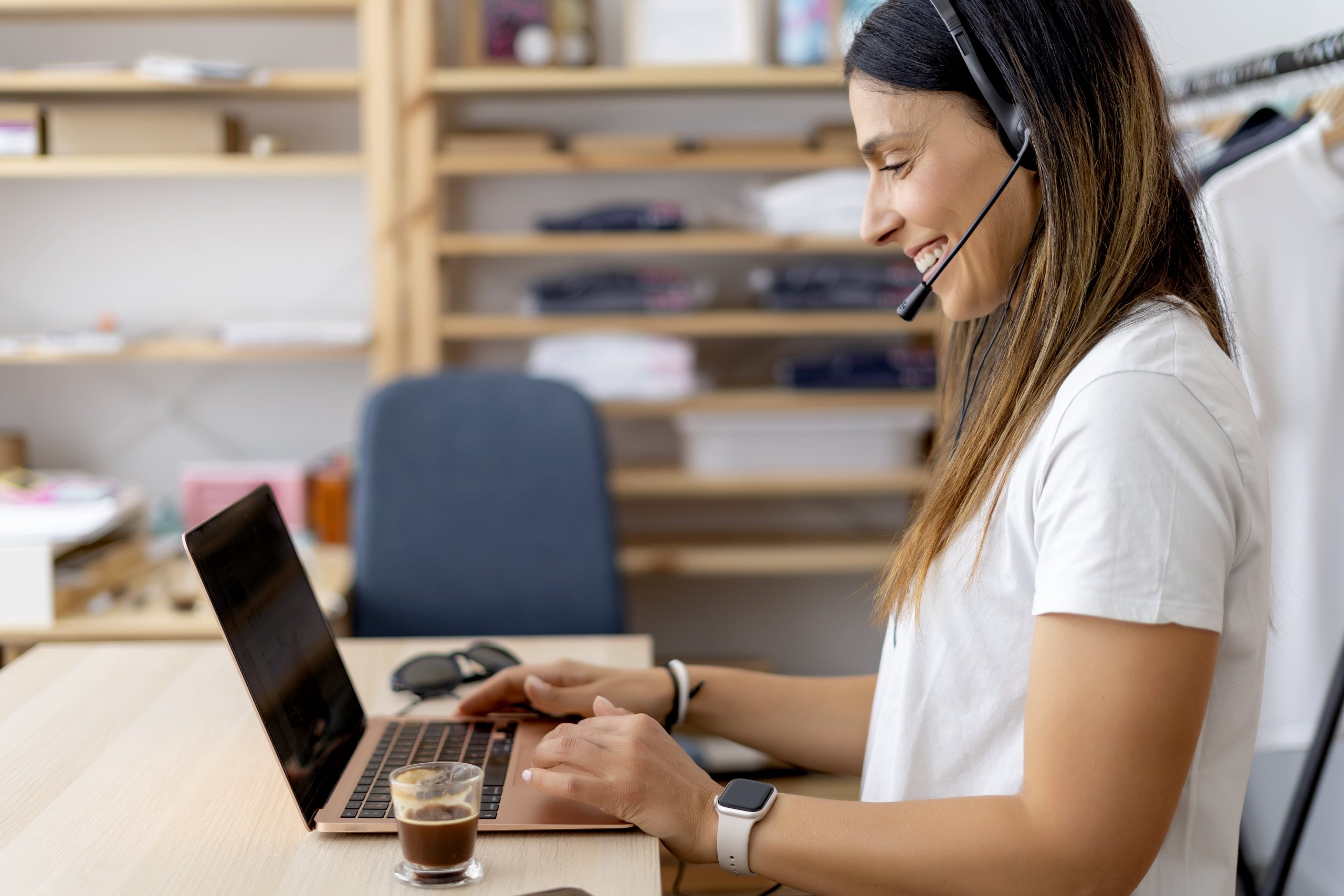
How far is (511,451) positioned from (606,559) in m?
0.26

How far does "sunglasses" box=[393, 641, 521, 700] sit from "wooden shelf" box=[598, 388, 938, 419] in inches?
43.6

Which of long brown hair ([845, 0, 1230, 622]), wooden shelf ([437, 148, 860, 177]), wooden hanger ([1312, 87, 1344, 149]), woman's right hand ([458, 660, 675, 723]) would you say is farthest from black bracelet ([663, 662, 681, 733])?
wooden shelf ([437, 148, 860, 177])

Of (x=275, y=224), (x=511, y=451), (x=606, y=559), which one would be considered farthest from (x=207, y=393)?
(x=606, y=559)

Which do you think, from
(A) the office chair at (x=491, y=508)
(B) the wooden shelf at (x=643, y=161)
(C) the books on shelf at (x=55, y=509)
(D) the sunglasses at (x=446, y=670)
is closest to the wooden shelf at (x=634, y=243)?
(B) the wooden shelf at (x=643, y=161)

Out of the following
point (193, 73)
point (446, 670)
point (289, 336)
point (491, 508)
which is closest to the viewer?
point (446, 670)

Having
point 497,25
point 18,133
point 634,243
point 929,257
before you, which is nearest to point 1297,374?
point 929,257

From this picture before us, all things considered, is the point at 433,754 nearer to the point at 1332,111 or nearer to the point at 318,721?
the point at 318,721

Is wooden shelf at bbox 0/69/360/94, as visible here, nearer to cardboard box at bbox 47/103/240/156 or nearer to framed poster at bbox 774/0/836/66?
cardboard box at bbox 47/103/240/156

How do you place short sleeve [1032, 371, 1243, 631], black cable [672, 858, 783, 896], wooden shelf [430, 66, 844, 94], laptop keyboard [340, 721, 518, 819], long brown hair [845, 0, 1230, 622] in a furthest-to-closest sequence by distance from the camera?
wooden shelf [430, 66, 844, 94] → black cable [672, 858, 783, 896] → laptop keyboard [340, 721, 518, 819] → long brown hair [845, 0, 1230, 622] → short sleeve [1032, 371, 1243, 631]

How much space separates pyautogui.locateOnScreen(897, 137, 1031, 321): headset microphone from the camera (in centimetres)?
92

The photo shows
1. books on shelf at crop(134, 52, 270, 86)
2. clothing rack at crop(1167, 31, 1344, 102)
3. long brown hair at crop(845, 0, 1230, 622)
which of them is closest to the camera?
long brown hair at crop(845, 0, 1230, 622)

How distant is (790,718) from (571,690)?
0.80 ft

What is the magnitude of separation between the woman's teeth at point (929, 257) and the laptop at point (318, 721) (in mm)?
550

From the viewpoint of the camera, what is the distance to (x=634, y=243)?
2.56 meters
